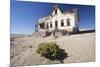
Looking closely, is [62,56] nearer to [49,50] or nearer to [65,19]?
[49,50]

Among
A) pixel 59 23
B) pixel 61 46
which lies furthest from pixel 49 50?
pixel 59 23

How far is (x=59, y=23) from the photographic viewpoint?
253cm

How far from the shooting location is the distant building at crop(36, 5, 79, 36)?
2451mm

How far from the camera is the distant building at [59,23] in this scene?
2.45 meters

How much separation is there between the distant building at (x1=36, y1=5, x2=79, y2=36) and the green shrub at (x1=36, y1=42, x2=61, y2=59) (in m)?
0.14

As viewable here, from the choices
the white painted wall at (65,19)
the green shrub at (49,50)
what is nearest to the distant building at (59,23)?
the white painted wall at (65,19)

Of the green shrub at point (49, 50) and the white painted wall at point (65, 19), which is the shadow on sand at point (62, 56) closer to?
the green shrub at point (49, 50)

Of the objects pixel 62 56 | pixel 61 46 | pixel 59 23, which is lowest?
pixel 62 56

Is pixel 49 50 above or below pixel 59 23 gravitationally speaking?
below

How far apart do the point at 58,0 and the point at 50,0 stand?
0.35ft

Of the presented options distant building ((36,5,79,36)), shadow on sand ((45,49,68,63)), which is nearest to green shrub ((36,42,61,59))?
shadow on sand ((45,49,68,63))

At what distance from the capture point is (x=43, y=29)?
96.7 inches

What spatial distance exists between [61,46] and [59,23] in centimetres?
29
